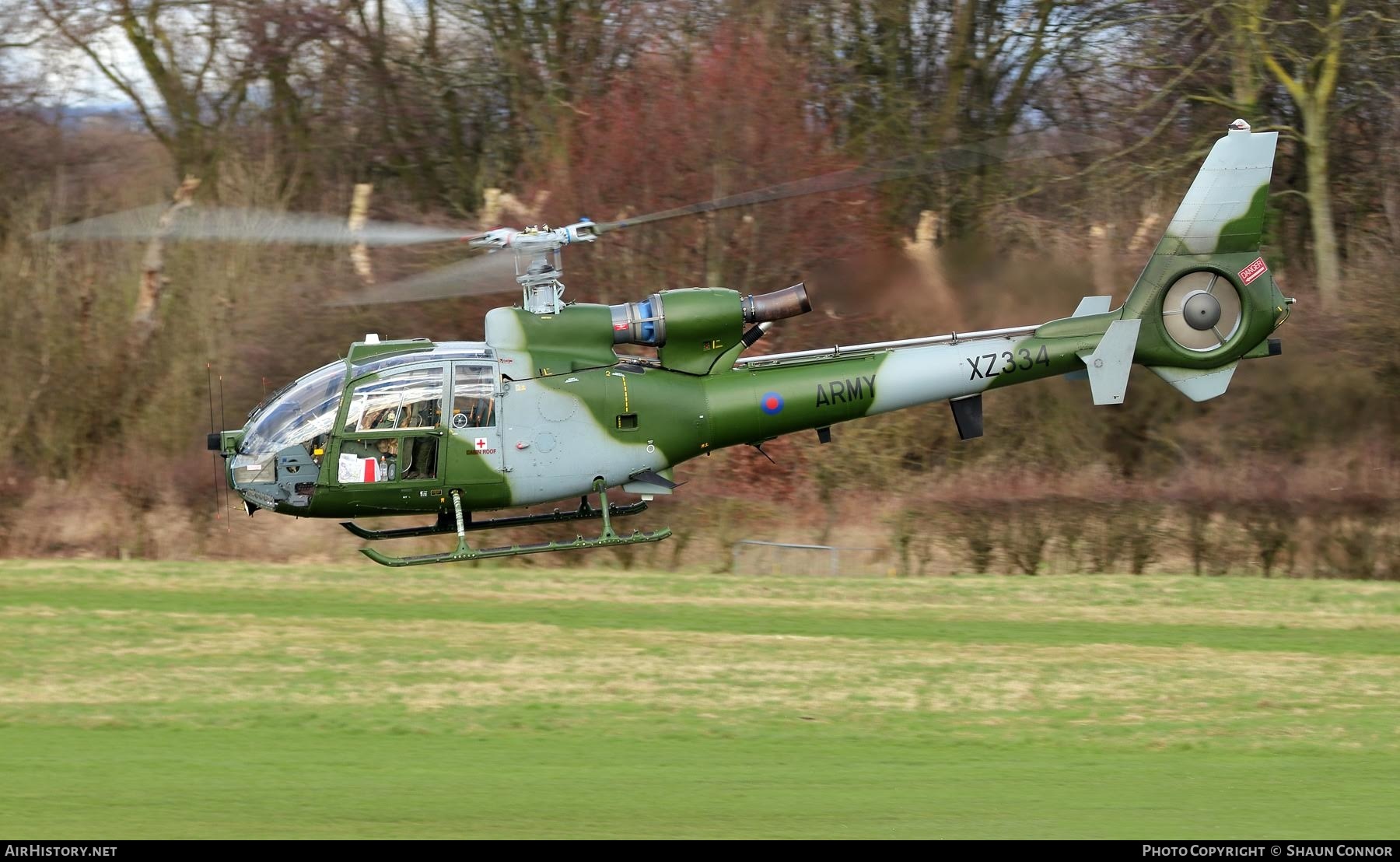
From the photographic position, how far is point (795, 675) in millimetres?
13875

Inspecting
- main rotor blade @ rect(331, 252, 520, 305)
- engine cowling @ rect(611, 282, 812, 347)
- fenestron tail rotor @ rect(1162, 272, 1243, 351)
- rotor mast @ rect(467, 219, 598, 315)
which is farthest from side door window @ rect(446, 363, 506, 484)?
fenestron tail rotor @ rect(1162, 272, 1243, 351)

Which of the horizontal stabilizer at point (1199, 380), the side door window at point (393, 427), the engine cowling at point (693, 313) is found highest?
the engine cowling at point (693, 313)

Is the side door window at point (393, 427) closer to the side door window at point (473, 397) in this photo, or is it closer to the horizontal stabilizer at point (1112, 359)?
the side door window at point (473, 397)

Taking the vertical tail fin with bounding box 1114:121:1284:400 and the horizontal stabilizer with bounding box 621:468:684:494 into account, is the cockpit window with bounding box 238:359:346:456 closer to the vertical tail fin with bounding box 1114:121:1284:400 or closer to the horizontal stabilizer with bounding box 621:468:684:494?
the horizontal stabilizer with bounding box 621:468:684:494

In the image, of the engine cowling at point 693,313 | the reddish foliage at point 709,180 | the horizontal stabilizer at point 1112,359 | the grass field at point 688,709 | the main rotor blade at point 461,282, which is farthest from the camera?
the reddish foliage at point 709,180

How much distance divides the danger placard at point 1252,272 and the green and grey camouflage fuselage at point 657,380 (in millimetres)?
15

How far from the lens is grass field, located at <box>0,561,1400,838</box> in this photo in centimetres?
977

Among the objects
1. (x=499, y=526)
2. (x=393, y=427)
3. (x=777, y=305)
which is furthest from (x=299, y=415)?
(x=777, y=305)

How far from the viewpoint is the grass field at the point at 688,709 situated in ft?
32.1

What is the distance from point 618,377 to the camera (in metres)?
14.7

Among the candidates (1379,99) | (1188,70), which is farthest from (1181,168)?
(1379,99)

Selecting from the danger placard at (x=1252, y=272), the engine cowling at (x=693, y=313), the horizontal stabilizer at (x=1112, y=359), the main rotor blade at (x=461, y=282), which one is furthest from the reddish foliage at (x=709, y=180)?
the main rotor blade at (x=461, y=282)

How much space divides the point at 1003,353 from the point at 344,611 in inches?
294

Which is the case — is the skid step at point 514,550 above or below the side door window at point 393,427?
below
